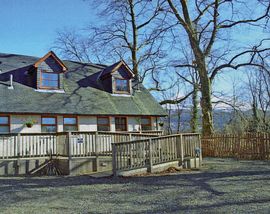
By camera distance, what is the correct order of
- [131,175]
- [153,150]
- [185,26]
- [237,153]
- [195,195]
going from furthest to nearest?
1. [185,26]
2. [237,153]
3. [153,150]
4. [131,175]
5. [195,195]

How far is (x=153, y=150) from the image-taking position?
13.6 m

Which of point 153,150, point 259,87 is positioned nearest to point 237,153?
point 153,150

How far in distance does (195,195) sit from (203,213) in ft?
6.14

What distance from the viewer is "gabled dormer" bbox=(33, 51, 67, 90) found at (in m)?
20.1

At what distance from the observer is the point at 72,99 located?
20516 millimetres

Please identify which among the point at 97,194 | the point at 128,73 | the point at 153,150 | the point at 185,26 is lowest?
the point at 97,194

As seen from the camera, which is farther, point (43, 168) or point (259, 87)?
point (259, 87)

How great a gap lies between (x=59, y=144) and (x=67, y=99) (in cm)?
490

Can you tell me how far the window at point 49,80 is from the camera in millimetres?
20448

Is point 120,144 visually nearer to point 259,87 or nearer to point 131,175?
point 131,175

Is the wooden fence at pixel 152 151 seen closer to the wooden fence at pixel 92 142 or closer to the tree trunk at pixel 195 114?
the wooden fence at pixel 92 142

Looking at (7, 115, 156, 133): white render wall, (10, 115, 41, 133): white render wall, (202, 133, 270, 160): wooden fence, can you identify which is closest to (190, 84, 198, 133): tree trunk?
(202, 133, 270, 160): wooden fence

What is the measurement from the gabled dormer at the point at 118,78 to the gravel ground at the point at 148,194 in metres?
11.8

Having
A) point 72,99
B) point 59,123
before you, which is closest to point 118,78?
point 72,99
